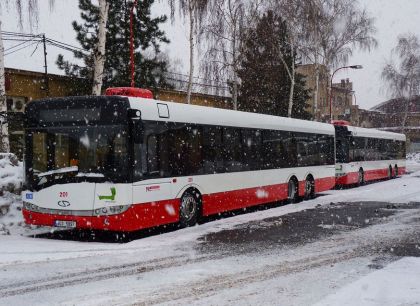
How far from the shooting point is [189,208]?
493 inches

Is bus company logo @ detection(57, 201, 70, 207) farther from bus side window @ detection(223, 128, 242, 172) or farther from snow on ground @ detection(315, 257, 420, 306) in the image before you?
snow on ground @ detection(315, 257, 420, 306)

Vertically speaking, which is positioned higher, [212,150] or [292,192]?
[212,150]

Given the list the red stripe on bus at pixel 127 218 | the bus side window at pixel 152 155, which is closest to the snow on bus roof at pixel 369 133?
the red stripe on bus at pixel 127 218

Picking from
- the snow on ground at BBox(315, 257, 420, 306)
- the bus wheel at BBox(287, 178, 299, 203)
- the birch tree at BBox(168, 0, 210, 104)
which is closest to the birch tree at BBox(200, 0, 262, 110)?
the birch tree at BBox(168, 0, 210, 104)

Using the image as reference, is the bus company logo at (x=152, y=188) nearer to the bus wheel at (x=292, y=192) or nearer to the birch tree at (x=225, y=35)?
the bus wheel at (x=292, y=192)

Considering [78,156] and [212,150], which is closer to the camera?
[78,156]

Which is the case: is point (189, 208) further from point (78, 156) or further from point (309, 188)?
point (309, 188)

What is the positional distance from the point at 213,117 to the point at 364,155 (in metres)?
16.0

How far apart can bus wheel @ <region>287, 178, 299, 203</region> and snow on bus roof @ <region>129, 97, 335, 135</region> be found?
1774mm

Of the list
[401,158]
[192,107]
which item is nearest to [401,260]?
[192,107]

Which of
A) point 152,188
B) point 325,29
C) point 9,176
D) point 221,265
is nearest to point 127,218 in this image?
point 152,188

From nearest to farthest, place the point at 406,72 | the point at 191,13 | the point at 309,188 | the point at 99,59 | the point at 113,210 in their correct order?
1. the point at 113,210
2. the point at 99,59
3. the point at 309,188
4. the point at 191,13
5. the point at 406,72

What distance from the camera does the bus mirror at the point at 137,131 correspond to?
34.4ft

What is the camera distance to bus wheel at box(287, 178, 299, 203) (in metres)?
18.2
